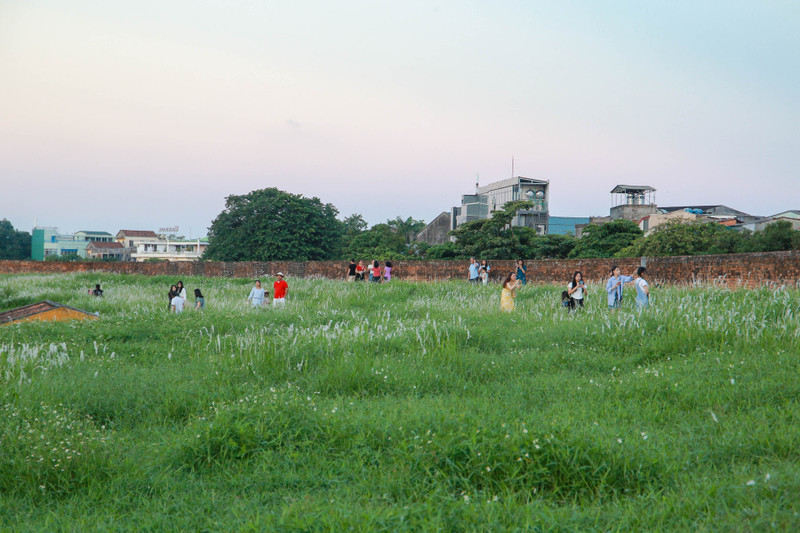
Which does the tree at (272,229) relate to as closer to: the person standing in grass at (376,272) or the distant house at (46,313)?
the person standing in grass at (376,272)

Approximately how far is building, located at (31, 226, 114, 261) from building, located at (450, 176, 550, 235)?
199 feet

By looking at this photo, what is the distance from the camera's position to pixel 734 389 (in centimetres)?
511

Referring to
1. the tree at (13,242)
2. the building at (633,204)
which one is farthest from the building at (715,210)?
the tree at (13,242)

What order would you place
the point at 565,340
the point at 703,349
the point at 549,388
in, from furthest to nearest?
the point at 565,340
the point at 703,349
the point at 549,388

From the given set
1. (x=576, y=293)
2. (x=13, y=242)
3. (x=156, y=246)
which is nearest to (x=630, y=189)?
(x=576, y=293)

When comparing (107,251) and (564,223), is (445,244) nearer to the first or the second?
(564,223)

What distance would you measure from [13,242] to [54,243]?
33.7 feet

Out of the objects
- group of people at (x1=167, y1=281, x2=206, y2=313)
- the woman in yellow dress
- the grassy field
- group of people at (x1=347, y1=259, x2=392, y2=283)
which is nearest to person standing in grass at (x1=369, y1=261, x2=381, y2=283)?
group of people at (x1=347, y1=259, x2=392, y2=283)

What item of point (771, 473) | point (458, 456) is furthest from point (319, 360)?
point (771, 473)

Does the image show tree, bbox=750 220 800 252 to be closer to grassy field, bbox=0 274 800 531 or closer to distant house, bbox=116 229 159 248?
grassy field, bbox=0 274 800 531

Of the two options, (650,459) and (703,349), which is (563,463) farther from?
(703,349)

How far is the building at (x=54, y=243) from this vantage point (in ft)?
283

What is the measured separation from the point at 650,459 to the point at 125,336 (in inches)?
329

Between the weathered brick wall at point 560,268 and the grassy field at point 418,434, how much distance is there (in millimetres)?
7443
